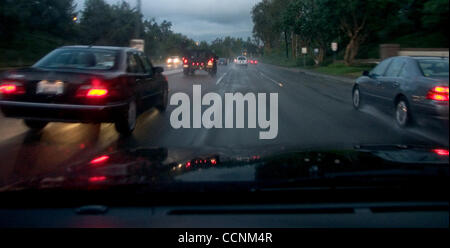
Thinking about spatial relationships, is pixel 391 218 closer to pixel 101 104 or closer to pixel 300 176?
pixel 300 176

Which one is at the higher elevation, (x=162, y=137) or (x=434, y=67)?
(x=434, y=67)

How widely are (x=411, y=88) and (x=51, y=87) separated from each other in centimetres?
632

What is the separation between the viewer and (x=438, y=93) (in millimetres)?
7523

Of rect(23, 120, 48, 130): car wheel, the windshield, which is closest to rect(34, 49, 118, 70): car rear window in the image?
the windshield

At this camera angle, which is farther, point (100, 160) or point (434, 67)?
point (434, 67)

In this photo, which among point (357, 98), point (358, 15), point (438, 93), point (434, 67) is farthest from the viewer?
point (358, 15)

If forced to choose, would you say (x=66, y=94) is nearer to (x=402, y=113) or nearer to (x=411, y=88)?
(x=411, y=88)

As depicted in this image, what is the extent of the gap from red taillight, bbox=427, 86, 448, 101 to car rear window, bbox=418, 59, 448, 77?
0.99 ft

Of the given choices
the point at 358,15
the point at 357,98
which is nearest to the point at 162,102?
the point at 357,98

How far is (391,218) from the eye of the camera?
2855 mm

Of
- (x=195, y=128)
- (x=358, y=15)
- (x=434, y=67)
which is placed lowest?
(x=195, y=128)

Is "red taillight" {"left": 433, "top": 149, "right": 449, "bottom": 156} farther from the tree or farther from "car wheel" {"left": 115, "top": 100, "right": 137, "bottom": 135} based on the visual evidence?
the tree
